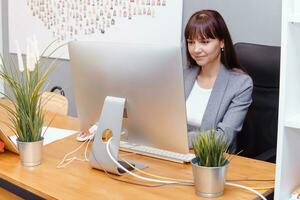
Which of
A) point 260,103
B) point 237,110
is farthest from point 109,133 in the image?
point 260,103

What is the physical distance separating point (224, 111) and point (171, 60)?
2.33 ft

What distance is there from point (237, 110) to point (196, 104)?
9.0 inches

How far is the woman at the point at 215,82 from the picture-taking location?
1891 millimetres

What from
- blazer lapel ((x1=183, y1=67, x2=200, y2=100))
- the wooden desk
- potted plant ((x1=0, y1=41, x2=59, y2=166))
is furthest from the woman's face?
potted plant ((x1=0, y1=41, x2=59, y2=166))

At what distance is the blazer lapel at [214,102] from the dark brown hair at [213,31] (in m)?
0.10

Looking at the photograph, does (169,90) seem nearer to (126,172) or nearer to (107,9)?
(126,172)

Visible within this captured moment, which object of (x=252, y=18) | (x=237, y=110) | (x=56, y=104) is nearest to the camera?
(x=237, y=110)

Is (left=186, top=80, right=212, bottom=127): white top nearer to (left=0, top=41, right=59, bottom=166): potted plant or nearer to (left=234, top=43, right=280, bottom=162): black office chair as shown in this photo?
(left=234, top=43, right=280, bottom=162): black office chair

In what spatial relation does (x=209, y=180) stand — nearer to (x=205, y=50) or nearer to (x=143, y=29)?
(x=205, y=50)

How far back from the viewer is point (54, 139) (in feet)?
5.96

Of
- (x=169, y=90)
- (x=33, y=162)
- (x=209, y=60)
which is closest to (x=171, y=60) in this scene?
(x=169, y=90)

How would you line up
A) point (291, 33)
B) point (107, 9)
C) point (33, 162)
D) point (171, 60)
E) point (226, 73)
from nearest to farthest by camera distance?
point (291, 33), point (171, 60), point (33, 162), point (226, 73), point (107, 9)

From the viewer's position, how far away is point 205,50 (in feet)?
6.41

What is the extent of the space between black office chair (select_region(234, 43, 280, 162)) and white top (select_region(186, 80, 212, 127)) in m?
0.22
